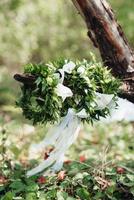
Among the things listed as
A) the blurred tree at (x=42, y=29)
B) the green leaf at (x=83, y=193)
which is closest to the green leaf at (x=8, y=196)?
the green leaf at (x=83, y=193)

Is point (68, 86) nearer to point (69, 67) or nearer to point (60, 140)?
point (69, 67)

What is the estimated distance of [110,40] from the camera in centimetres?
324

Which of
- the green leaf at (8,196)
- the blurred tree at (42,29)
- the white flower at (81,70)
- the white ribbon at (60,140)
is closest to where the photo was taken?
the green leaf at (8,196)

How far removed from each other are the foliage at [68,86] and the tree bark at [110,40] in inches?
Answer: 6.2

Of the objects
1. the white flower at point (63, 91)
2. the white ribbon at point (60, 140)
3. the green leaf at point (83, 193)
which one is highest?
the white flower at point (63, 91)

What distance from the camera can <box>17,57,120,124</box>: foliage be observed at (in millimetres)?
2986

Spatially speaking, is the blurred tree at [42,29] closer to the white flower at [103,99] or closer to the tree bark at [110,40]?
the tree bark at [110,40]

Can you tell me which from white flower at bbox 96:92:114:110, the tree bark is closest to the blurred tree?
the tree bark

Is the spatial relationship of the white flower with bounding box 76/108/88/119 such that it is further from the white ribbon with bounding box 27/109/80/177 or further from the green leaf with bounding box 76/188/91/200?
the green leaf with bounding box 76/188/91/200

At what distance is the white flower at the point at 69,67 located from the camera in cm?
306

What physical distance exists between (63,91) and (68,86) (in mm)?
91

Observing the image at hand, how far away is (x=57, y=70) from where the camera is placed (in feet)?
10.1

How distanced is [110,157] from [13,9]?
4314 millimetres

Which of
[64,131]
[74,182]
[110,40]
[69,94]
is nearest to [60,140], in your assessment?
[64,131]
